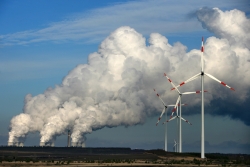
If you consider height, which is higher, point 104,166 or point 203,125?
point 203,125

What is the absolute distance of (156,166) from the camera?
114m

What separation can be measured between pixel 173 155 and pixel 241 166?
195 feet

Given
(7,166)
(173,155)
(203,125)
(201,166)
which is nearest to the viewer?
(7,166)

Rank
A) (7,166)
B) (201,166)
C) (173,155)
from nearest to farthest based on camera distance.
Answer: (7,166) < (201,166) < (173,155)

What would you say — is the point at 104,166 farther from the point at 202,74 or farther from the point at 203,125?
the point at 202,74

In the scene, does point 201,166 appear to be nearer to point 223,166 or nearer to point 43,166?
point 223,166

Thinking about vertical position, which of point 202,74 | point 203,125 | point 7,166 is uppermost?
point 202,74

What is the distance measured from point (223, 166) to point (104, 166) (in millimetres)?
26779

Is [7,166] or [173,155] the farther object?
[173,155]

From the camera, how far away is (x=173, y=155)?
590ft

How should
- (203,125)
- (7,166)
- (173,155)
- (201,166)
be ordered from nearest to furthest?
(7,166), (201,166), (203,125), (173,155)

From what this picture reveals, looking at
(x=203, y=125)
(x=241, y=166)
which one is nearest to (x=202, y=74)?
(x=203, y=125)

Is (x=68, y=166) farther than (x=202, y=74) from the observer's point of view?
No

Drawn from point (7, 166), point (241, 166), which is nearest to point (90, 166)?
point (7, 166)
